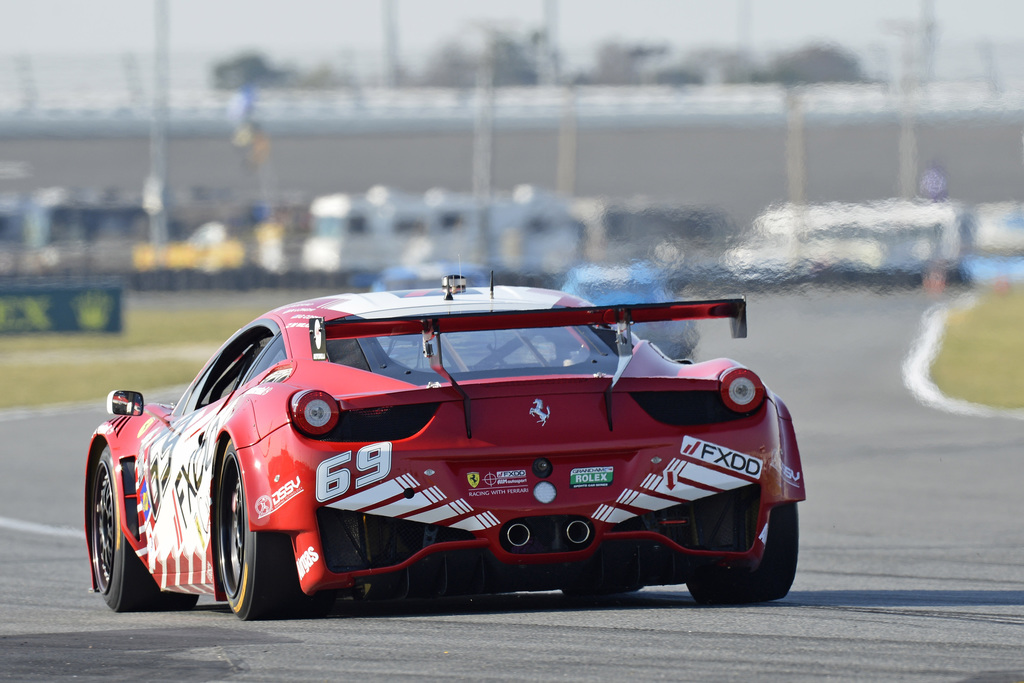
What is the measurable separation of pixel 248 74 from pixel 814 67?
69057 millimetres

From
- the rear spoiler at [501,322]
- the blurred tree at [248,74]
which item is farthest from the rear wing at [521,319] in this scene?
the blurred tree at [248,74]

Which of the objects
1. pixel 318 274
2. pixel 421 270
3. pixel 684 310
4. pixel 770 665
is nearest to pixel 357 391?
pixel 684 310

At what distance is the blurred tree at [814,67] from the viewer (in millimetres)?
25469

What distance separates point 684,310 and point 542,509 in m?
0.89

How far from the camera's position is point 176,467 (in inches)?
247

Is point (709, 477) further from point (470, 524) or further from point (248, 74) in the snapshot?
point (248, 74)

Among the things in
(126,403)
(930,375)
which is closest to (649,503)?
(126,403)

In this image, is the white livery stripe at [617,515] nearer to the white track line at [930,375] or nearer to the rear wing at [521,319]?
the rear wing at [521,319]

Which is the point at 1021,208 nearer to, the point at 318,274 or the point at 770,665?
the point at 318,274

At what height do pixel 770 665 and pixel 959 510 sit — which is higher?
pixel 770 665

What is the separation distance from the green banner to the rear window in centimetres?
2977

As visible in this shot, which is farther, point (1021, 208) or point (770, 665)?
point (1021, 208)

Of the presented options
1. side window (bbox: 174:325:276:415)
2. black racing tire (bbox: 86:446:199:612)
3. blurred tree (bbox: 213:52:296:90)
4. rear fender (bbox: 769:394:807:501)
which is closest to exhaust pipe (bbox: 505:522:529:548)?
rear fender (bbox: 769:394:807:501)

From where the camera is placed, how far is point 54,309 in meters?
34.3
